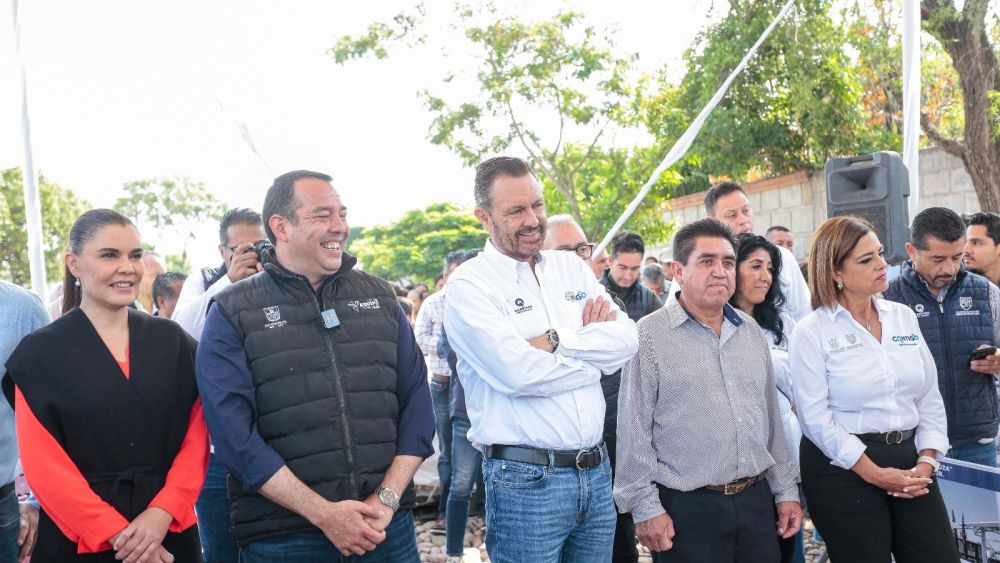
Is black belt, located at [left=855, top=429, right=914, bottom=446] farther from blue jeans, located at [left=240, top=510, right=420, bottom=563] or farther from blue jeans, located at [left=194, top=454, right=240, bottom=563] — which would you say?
blue jeans, located at [left=194, top=454, right=240, bottom=563]

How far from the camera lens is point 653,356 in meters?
3.32

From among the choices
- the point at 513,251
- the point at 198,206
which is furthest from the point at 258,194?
the point at 198,206

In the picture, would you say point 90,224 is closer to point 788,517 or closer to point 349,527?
point 349,527

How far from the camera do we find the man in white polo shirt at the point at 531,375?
2922 millimetres

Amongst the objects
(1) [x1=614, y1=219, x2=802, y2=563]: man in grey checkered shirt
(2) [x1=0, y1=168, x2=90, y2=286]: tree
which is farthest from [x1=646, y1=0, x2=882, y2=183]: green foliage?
(2) [x1=0, y1=168, x2=90, y2=286]: tree

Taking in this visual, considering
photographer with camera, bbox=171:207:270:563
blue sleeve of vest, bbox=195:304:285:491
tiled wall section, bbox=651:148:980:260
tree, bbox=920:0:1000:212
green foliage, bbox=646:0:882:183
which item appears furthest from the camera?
green foliage, bbox=646:0:882:183

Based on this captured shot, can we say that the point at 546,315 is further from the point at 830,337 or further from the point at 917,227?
the point at 917,227

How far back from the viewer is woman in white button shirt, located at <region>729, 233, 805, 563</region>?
407 cm

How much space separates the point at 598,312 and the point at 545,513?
784 mm

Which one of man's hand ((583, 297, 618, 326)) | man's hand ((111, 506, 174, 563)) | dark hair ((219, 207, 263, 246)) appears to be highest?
dark hair ((219, 207, 263, 246))

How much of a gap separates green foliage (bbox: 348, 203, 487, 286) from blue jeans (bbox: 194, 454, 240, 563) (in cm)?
3685

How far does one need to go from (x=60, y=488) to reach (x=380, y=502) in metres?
1.02

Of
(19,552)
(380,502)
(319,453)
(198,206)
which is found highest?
(198,206)

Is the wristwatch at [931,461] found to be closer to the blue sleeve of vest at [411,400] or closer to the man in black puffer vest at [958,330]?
the man in black puffer vest at [958,330]
